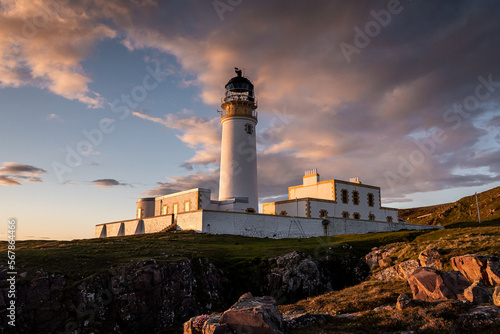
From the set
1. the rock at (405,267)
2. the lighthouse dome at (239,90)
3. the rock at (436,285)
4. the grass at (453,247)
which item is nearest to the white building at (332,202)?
the lighthouse dome at (239,90)

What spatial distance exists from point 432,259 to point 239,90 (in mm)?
31822

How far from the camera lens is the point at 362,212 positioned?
50469 mm

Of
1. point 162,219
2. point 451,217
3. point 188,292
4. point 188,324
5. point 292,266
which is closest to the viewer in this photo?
point 188,324

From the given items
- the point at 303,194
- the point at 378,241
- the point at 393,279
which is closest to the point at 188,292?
the point at 393,279

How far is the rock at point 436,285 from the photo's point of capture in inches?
547

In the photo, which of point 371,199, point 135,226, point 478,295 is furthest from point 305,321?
point 371,199

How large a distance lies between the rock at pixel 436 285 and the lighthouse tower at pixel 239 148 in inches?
1066

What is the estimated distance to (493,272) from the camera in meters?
16.8

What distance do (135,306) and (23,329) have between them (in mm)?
5125

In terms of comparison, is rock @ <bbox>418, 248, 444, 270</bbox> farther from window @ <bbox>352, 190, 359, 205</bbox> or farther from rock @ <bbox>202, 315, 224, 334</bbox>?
window @ <bbox>352, 190, 359, 205</bbox>

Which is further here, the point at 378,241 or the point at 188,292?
the point at 378,241

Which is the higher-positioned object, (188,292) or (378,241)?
(378,241)

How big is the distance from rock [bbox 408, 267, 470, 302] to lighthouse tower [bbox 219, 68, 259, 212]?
27086 millimetres

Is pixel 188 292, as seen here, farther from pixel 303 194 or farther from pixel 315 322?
pixel 303 194
